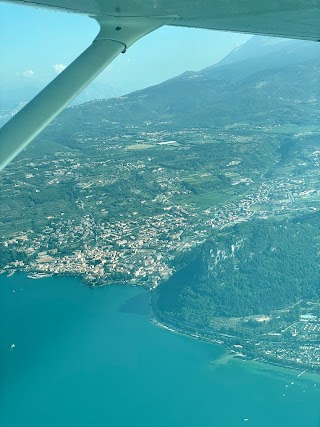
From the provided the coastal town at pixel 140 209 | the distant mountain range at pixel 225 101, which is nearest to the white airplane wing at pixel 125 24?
the coastal town at pixel 140 209

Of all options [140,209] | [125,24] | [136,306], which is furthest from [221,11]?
[140,209]

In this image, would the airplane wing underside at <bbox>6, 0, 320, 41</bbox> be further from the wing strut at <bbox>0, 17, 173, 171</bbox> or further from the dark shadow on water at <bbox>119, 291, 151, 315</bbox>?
the dark shadow on water at <bbox>119, 291, 151, 315</bbox>

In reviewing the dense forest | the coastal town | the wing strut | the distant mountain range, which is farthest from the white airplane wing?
the distant mountain range

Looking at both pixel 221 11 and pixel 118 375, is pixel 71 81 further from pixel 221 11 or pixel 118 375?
pixel 118 375

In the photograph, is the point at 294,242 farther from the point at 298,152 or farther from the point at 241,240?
the point at 298,152

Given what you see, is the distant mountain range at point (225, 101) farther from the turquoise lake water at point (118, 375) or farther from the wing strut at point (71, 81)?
the wing strut at point (71, 81)

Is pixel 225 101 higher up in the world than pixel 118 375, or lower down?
higher up
